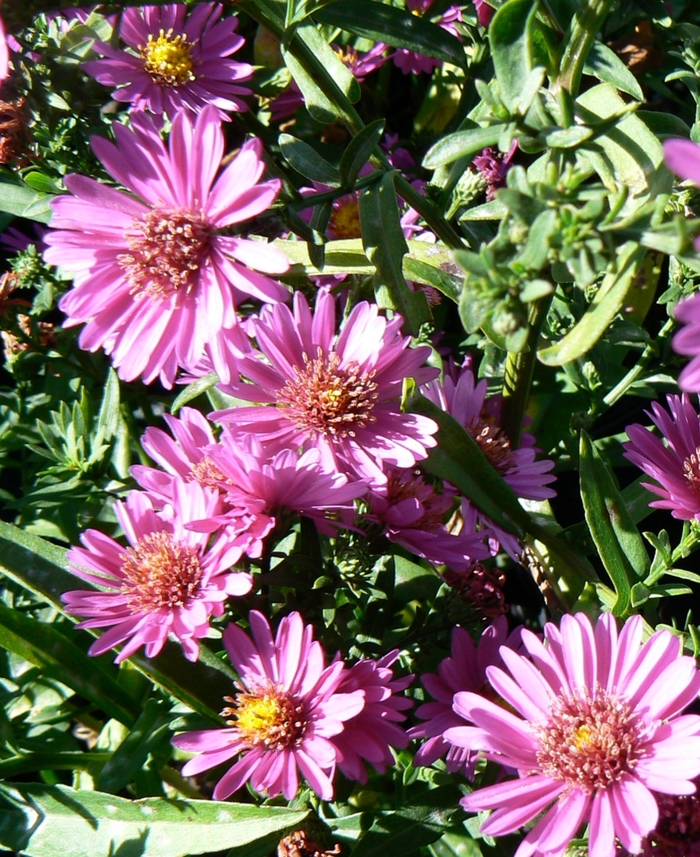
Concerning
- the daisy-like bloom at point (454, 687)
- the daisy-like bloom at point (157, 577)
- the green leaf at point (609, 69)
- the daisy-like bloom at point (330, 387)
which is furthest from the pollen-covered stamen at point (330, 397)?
the green leaf at point (609, 69)

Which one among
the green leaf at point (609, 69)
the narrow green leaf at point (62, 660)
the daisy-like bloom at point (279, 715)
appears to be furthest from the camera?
the narrow green leaf at point (62, 660)

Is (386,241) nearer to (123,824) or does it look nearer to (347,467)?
(347,467)

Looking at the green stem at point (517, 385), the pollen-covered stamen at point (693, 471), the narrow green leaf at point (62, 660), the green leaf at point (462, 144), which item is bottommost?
the narrow green leaf at point (62, 660)

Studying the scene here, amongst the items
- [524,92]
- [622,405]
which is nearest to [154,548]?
[524,92]

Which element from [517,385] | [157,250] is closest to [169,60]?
[157,250]

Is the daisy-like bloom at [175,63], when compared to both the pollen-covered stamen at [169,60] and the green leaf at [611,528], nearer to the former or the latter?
the pollen-covered stamen at [169,60]
